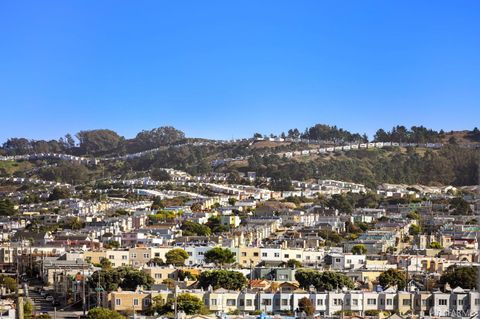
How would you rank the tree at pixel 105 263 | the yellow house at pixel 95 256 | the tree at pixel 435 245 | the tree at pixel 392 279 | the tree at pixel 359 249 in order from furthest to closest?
1. the tree at pixel 435 245
2. the tree at pixel 359 249
3. the yellow house at pixel 95 256
4. the tree at pixel 105 263
5. the tree at pixel 392 279

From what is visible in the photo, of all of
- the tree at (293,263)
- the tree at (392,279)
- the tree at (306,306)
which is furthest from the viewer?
the tree at (293,263)

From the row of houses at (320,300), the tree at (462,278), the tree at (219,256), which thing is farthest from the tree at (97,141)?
the row of houses at (320,300)

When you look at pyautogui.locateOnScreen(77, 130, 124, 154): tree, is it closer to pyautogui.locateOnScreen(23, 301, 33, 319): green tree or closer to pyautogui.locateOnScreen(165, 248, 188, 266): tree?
pyautogui.locateOnScreen(165, 248, 188, 266): tree

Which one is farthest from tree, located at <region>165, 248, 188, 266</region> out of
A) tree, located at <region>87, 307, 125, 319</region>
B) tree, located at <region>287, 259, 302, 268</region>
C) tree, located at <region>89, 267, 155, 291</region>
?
tree, located at <region>87, 307, 125, 319</region>

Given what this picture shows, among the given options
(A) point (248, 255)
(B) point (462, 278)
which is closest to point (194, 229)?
(A) point (248, 255)

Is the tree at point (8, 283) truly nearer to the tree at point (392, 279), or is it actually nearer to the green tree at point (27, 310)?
the green tree at point (27, 310)

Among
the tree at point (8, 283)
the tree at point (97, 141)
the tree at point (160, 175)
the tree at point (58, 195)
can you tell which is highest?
the tree at point (97, 141)

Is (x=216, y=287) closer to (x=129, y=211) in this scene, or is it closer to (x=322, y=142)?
(x=129, y=211)
